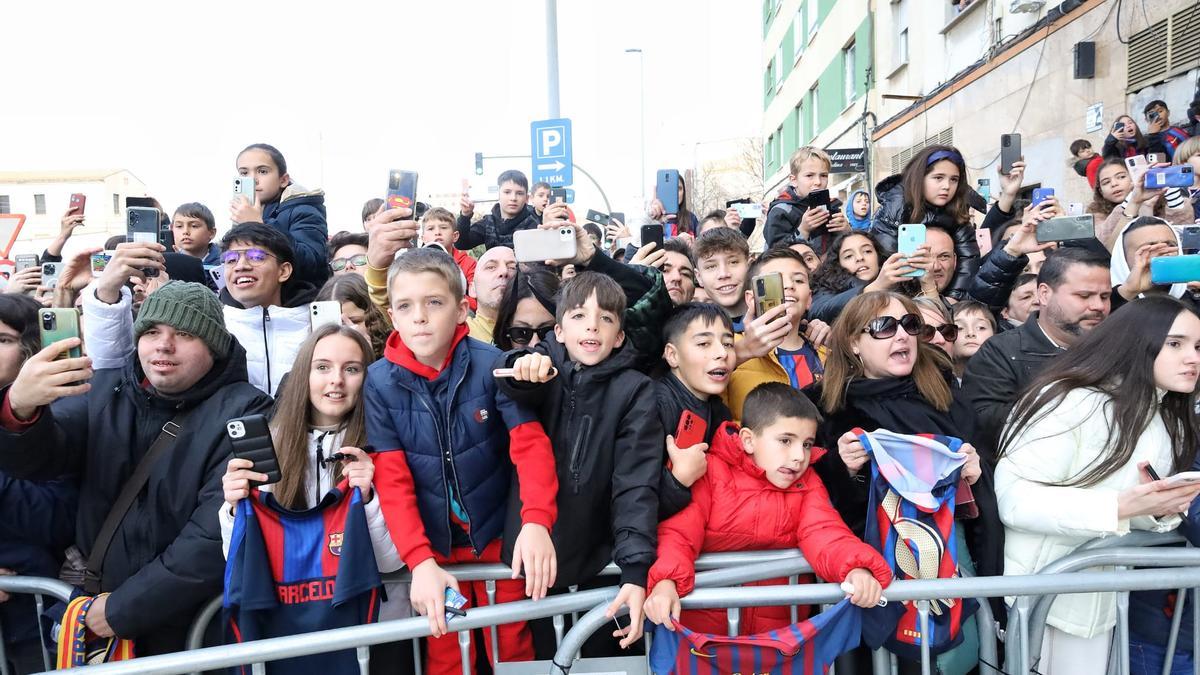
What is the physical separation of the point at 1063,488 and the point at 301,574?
2.67m

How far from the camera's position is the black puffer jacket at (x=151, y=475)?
102 inches

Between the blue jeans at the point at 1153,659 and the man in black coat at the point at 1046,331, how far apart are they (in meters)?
0.99

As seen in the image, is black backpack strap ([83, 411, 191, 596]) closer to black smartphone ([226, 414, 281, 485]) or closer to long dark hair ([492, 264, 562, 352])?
black smartphone ([226, 414, 281, 485])

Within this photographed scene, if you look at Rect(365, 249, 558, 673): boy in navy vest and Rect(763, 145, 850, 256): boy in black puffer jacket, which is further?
Rect(763, 145, 850, 256): boy in black puffer jacket

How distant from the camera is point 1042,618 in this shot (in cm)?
251

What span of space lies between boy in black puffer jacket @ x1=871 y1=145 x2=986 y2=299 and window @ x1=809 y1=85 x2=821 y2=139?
66.5ft

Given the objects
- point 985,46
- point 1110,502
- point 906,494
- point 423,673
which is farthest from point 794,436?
point 985,46

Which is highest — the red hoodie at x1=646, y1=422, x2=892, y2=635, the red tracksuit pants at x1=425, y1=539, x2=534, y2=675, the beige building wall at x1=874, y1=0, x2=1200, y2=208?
the beige building wall at x1=874, y1=0, x2=1200, y2=208

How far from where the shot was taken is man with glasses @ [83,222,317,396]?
330 cm

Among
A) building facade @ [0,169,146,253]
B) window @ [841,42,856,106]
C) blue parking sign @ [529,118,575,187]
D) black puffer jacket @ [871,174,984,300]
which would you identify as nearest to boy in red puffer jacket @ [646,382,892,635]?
black puffer jacket @ [871,174,984,300]

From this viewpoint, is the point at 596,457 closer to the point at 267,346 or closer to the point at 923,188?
the point at 267,346

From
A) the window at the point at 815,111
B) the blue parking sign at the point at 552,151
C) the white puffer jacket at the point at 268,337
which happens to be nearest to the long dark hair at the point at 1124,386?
the white puffer jacket at the point at 268,337

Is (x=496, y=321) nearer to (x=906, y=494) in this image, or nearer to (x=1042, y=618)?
(x=906, y=494)

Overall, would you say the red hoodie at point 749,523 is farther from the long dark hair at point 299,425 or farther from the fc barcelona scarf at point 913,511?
the long dark hair at point 299,425
